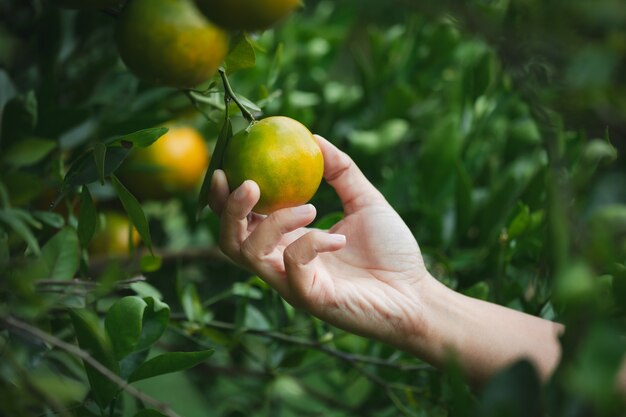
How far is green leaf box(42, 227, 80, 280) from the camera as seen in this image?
2.40 feet

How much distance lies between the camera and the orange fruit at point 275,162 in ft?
2.20

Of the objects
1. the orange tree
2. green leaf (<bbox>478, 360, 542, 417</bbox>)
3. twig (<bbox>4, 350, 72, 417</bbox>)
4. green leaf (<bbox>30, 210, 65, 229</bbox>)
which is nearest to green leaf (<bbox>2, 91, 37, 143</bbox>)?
the orange tree

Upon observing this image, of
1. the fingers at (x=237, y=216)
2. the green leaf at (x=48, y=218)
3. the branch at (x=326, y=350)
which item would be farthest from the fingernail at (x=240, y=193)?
the branch at (x=326, y=350)

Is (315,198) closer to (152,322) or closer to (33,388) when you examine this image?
(152,322)

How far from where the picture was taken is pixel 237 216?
27.6 inches

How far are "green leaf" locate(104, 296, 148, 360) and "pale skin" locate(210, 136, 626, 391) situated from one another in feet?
0.39

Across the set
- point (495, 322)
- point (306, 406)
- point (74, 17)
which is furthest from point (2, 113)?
point (306, 406)

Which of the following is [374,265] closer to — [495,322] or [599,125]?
[495,322]

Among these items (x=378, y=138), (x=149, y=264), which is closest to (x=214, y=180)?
(x=149, y=264)

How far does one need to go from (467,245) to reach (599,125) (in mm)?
825

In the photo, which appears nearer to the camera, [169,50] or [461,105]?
[169,50]

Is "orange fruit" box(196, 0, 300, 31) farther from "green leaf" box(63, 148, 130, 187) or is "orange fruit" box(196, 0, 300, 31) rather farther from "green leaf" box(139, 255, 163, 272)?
"green leaf" box(139, 255, 163, 272)

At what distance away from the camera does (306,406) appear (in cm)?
220

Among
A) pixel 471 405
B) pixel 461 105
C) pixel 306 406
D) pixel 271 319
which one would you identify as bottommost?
pixel 306 406
